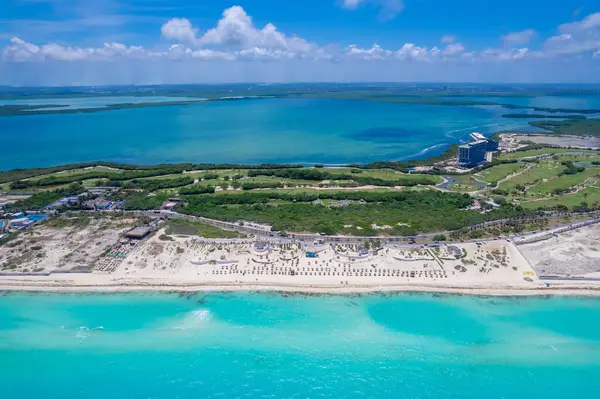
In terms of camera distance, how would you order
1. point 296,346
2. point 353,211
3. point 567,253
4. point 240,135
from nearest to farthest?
1. point 296,346
2. point 567,253
3. point 353,211
4. point 240,135

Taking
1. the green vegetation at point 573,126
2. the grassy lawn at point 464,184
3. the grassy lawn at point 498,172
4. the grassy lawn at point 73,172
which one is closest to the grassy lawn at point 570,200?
the grassy lawn at point 464,184

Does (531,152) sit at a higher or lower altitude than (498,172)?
higher

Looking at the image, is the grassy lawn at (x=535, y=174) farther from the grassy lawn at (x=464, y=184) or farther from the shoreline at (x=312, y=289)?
the shoreline at (x=312, y=289)

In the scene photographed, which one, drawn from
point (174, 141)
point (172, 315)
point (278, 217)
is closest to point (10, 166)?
point (174, 141)

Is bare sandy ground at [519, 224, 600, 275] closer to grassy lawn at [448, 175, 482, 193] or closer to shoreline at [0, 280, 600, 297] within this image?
shoreline at [0, 280, 600, 297]

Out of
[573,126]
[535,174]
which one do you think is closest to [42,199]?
[535,174]

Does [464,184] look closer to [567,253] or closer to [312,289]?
[567,253]
